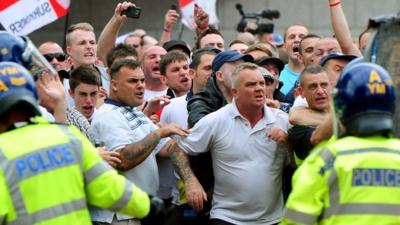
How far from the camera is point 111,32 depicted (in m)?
11.4

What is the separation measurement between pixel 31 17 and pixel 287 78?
8.42ft

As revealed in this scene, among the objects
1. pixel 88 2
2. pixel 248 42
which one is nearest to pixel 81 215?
pixel 248 42

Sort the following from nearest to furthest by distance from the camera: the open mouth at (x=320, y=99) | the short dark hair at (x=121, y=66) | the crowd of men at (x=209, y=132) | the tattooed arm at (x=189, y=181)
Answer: the crowd of men at (x=209, y=132) → the open mouth at (x=320, y=99) → the tattooed arm at (x=189, y=181) → the short dark hair at (x=121, y=66)

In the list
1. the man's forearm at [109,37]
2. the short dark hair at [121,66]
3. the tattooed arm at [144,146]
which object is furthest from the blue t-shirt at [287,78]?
the tattooed arm at [144,146]

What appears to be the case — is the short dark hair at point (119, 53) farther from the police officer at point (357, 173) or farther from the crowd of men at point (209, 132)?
the police officer at point (357, 173)

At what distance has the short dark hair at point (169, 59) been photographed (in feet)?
33.7

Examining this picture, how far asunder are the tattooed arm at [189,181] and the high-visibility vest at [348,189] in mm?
2796

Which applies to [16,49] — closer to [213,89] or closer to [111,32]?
[213,89]

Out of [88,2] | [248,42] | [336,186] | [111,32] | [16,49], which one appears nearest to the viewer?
[336,186]

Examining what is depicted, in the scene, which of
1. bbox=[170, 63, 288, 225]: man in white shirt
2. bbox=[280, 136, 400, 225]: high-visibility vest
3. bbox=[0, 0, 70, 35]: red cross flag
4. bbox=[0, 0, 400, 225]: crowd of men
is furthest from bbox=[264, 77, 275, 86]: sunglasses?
bbox=[280, 136, 400, 225]: high-visibility vest

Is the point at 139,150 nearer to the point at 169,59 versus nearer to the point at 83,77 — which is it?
the point at 83,77

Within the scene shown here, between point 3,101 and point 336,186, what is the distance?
67.4 inches

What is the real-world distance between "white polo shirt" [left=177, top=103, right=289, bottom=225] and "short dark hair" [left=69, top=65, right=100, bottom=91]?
3.06ft

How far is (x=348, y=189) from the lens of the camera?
605 cm
